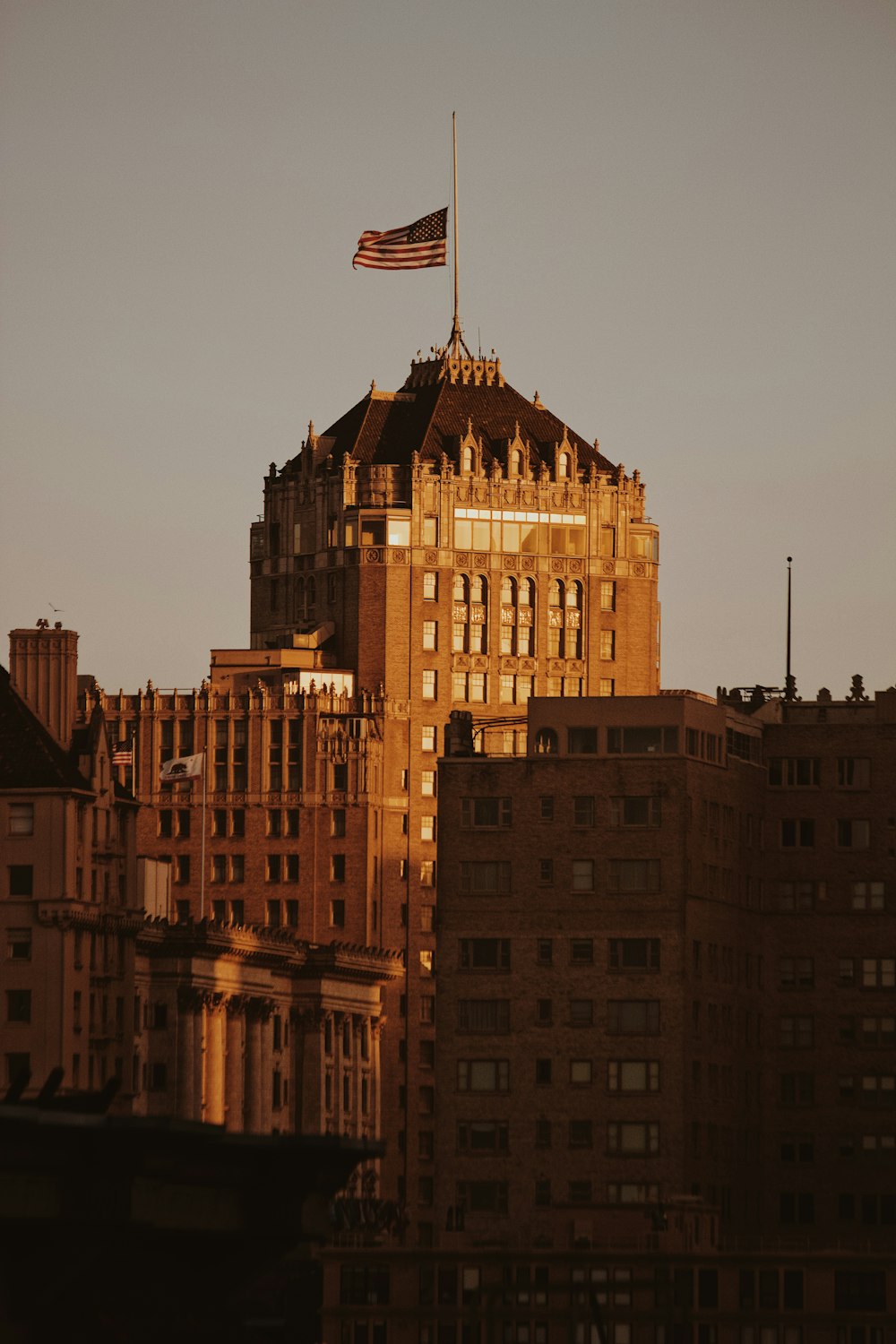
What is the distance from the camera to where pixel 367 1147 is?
5418 inches

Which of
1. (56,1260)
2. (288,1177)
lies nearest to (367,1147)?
(288,1177)

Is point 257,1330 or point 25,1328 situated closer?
point 25,1328

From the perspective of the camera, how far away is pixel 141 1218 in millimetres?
130875

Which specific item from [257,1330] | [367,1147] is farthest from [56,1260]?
[257,1330]

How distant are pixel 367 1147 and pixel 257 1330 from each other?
1540 centimetres

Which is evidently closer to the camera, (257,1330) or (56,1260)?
(56,1260)

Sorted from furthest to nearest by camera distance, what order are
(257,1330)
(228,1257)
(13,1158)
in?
(257,1330)
(228,1257)
(13,1158)

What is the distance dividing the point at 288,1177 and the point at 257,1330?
53.7 feet

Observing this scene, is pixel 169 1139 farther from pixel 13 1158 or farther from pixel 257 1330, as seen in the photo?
pixel 257 1330

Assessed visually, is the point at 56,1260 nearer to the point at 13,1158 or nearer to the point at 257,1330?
the point at 13,1158

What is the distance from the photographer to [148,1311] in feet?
439

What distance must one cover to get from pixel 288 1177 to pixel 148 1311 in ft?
19.0

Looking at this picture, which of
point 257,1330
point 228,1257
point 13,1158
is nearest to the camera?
point 13,1158

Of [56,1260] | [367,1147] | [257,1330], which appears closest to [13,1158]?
[56,1260]
